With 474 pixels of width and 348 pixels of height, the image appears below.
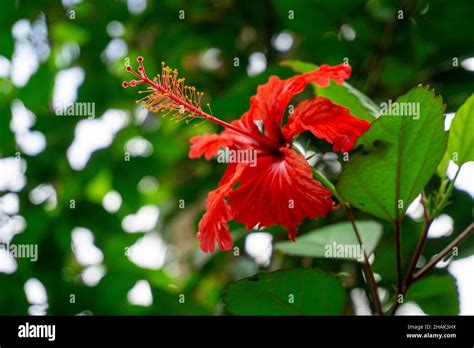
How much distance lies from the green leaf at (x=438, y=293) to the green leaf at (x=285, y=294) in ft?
1.31

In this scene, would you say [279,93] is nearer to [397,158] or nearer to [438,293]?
[397,158]

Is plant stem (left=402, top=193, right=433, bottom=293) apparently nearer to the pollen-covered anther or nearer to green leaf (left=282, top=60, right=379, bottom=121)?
green leaf (left=282, top=60, right=379, bottom=121)

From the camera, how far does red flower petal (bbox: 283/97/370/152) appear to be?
0.88 meters

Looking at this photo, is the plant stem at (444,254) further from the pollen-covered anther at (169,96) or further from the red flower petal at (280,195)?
the pollen-covered anther at (169,96)

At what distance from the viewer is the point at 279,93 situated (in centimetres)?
99

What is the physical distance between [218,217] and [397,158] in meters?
0.29

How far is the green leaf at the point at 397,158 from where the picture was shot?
2.74ft

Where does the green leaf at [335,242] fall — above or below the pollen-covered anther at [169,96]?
below

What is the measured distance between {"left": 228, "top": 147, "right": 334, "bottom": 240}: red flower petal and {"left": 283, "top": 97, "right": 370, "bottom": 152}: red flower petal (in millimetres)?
46

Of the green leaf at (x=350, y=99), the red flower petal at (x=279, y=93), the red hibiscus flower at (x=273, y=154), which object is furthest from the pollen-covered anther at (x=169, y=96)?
the green leaf at (x=350, y=99)

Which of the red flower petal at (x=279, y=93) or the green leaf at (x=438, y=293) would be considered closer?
the red flower petal at (x=279, y=93)

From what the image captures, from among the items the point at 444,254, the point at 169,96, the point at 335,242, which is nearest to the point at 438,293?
the point at 335,242

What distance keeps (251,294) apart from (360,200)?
23cm
